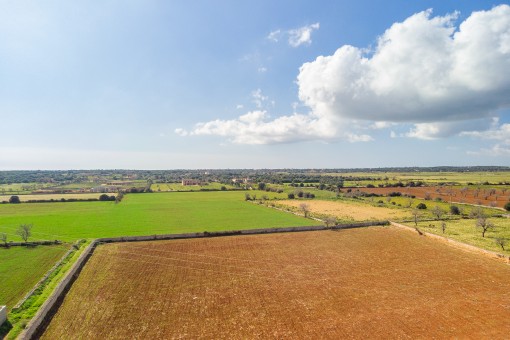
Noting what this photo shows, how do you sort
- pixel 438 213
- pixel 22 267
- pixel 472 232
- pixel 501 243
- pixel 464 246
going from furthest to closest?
pixel 438 213
pixel 472 232
pixel 464 246
pixel 501 243
pixel 22 267

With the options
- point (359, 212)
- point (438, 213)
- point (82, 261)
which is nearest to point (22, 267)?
point (82, 261)

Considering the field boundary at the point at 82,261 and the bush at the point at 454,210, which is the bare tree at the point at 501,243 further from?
the bush at the point at 454,210

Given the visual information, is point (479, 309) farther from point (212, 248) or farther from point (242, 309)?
point (212, 248)

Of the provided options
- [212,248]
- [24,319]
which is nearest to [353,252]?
[212,248]

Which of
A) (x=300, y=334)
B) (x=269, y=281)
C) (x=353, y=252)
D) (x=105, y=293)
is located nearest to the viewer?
(x=300, y=334)

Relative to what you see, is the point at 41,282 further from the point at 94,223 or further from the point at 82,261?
the point at 94,223

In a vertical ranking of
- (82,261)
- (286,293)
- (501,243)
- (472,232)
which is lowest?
(286,293)

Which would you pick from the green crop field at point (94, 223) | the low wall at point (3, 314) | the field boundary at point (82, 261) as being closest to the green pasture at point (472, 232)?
the field boundary at point (82, 261)
